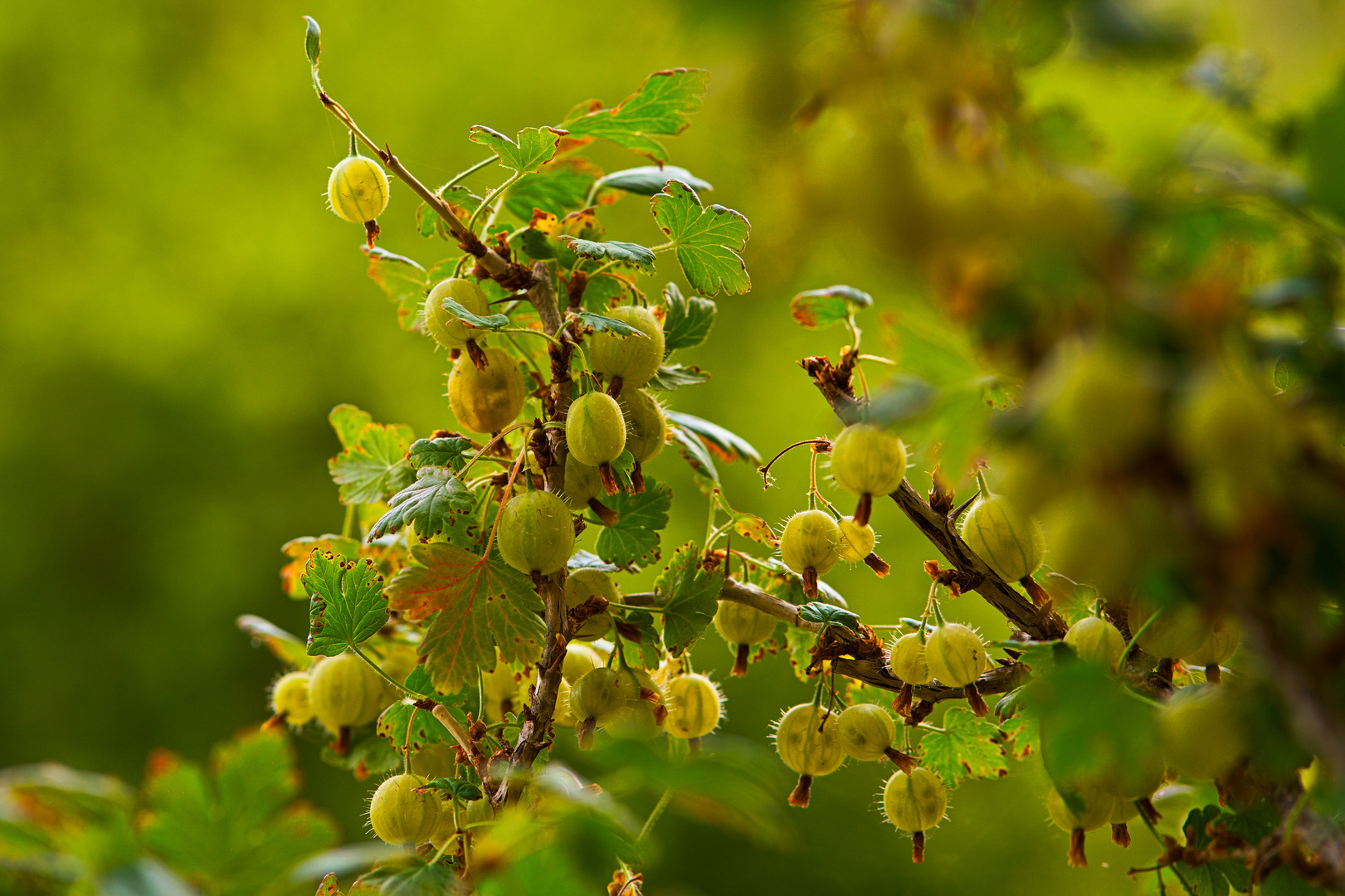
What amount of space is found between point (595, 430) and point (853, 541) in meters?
0.17

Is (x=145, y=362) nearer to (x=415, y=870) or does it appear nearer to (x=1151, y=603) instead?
(x=415, y=870)

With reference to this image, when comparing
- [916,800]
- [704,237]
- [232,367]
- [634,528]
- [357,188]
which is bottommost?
[916,800]

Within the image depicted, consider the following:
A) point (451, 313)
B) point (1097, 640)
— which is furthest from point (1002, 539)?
point (451, 313)

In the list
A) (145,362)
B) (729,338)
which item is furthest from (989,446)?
(145,362)

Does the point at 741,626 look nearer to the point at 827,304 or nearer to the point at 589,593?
the point at 589,593

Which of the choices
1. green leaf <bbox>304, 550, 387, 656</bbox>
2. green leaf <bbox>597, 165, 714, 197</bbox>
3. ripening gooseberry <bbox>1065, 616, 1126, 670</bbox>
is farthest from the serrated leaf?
ripening gooseberry <bbox>1065, 616, 1126, 670</bbox>

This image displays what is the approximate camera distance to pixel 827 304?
1.62 ft

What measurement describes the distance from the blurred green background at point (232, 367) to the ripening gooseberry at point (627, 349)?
171cm

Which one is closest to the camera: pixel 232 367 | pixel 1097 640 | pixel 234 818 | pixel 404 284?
pixel 234 818

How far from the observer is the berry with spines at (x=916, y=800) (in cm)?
52

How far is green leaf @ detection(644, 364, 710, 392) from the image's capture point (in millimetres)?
579

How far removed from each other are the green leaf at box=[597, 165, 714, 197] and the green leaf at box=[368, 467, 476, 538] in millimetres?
198

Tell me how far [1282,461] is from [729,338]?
256 cm

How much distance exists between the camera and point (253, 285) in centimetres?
266
